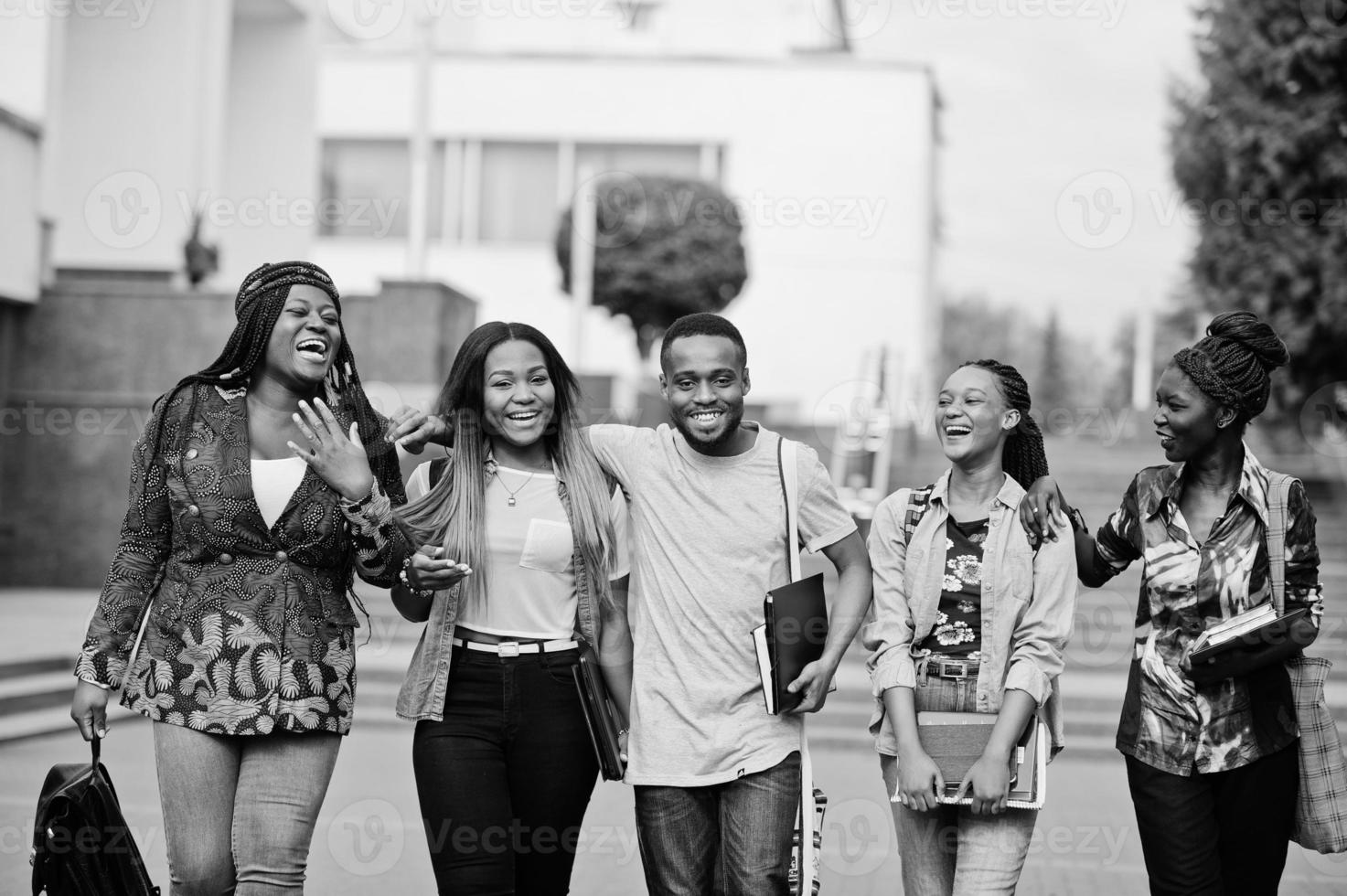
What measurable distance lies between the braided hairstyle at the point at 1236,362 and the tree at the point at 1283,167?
1257cm

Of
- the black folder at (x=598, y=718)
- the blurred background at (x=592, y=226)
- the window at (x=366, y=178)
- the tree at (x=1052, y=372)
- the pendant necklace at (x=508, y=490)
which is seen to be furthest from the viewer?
the tree at (x=1052, y=372)

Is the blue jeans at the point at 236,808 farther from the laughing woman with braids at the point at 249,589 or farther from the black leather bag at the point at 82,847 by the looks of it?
the black leather bag at the point at 82,847

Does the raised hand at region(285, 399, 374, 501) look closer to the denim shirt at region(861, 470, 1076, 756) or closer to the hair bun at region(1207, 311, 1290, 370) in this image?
A: the denim shirt at region(861, 470, 1076, 756)

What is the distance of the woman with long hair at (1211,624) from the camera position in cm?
361

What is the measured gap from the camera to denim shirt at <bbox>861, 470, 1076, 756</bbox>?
353 centimetres

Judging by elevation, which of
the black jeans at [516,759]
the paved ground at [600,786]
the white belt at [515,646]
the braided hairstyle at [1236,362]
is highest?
the braided hairstyle at [1236,362]

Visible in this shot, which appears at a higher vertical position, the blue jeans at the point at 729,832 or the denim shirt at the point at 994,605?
the denim shirt at the point at 994,605

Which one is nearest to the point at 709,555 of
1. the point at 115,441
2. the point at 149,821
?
the point at 149,821

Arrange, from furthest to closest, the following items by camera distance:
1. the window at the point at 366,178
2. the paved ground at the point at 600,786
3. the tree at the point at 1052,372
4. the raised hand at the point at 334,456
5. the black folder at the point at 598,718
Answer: the tree at the point at 1052,372 → the window at the point at 366,178 → the paved ground at the point at 600,786 → the black folder at the point at 598,718 → the raised hand at the point at 334,456

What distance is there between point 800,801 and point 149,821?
4.07m

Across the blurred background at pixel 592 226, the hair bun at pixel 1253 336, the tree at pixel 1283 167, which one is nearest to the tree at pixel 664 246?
the blurred background at pixel 592 226

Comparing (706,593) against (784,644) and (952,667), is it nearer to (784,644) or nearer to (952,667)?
(784,644)

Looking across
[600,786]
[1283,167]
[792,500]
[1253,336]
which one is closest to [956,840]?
[792,500]

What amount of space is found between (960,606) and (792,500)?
49 cm
